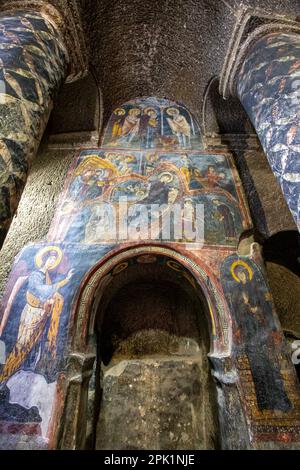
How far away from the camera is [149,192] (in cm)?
428

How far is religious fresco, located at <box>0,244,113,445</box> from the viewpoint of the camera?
2.60 m

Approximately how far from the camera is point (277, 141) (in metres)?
2.45

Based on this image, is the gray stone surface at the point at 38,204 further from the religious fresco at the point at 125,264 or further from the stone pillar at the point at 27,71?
the stone pillar at the point at 27,71

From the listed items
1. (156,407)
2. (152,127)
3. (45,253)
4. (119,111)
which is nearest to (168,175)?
(152,127)

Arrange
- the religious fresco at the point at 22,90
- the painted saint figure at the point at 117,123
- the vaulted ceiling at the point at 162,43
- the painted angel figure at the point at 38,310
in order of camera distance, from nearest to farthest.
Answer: the religious fresco at the point at 22,90 < the painted angel figure at the point at 38,310 < the vaulted ceiling at the point at 162,43 < the painted saint figure at the point at 117,123

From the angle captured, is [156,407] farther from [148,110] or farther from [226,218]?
[148,110]

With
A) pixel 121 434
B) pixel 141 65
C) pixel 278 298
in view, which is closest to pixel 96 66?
pixel 141 65

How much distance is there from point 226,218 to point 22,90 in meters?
3.09

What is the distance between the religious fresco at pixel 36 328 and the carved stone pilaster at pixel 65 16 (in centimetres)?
267

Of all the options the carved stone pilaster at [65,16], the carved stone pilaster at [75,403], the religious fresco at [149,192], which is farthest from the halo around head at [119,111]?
the carved stone pilaster at [75,403]

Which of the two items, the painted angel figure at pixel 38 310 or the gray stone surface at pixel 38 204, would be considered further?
the gray stone surface at pixel 38 204

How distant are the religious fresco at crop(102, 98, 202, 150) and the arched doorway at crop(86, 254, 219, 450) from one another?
2.52 m

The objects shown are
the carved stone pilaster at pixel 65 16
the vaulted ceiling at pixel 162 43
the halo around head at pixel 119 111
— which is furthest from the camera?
the halo around head at pixel 119 111

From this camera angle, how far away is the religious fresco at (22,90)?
2.14 metres
